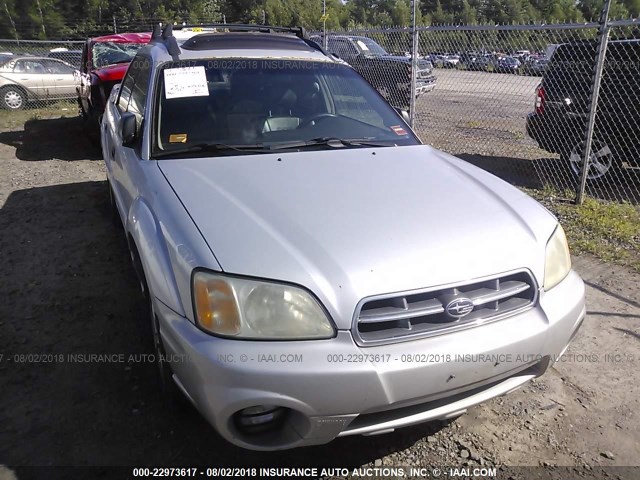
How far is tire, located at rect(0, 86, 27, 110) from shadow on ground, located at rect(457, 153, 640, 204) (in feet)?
36.6

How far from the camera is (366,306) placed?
191cm

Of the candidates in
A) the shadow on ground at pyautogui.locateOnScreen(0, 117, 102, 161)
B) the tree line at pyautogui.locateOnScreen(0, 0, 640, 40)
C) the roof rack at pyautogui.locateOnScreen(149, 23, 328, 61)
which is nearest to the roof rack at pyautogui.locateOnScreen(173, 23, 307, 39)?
the roof rack at pyautogui.locateOnScreen(149, 23, 328, 61)

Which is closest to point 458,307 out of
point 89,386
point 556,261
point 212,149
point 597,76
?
point 556,261

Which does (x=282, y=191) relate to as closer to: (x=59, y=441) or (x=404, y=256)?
(x=404, y=256)

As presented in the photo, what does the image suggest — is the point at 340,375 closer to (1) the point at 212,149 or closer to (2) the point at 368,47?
(1) the point at 212,149

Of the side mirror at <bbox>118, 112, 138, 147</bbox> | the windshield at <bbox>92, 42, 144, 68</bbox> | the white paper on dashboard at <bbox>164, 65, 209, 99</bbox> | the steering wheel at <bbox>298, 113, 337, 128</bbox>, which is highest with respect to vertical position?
the white paper on dashboard at <bbox>164, 65, 209, 99</bbox>

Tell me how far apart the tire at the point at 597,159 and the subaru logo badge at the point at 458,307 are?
16.5 feet

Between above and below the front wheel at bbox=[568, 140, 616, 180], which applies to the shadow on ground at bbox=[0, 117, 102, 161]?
below

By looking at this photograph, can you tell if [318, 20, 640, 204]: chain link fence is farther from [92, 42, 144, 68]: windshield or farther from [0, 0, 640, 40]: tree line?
[0, 0, 640, 40]: tree line

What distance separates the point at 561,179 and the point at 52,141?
818cm

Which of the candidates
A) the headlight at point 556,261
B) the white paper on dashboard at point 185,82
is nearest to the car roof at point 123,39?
the white paper on dashboard at point 185,82

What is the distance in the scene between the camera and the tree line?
40.2 metres

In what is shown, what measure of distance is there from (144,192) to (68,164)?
19.0 feet

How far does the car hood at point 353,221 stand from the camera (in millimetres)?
1938
